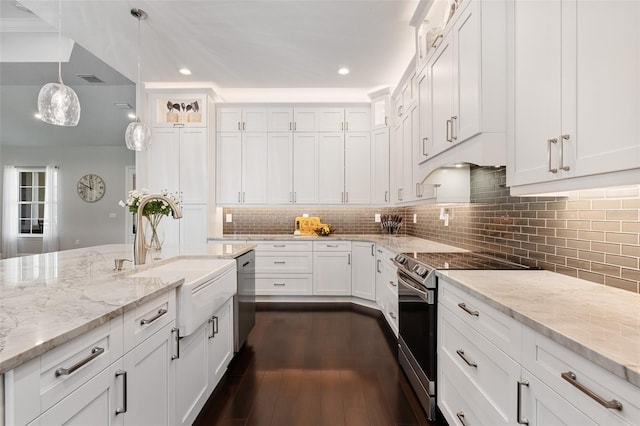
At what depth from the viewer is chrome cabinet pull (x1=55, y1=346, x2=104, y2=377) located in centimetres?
84

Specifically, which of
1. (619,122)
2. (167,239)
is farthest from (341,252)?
(619,122)

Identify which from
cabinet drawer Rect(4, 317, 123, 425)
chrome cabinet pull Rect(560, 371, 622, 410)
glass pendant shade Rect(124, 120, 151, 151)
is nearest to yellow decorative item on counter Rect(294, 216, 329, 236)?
glass pendant shade Rect(124, 120, 151, 151)

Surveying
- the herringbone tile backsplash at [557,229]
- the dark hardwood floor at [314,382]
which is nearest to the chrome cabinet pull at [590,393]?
the herringbone tile backsplash at [557,229]

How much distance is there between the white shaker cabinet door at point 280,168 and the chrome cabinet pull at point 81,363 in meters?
3.60

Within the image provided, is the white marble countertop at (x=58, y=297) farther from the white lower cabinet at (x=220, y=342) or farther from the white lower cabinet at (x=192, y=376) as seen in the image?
the white lower cabinet at (x=220, y=342)

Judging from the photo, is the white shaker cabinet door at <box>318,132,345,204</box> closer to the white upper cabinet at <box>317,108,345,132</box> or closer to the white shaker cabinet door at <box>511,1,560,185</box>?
the white upper cabinet at <box>317,108,345,132</box>

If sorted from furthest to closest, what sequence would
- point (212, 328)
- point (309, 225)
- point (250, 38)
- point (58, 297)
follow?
1. point (309, 225)
2. point (250, 38)
3. point (212, 328)
4. point (58, 297)

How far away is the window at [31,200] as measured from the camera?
8.15 m

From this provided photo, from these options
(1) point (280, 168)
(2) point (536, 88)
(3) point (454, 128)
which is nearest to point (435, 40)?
(3) point (454, 128)

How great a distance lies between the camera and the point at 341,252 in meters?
4.27

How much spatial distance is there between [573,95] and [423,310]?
133 centimetres

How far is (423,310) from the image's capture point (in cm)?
193

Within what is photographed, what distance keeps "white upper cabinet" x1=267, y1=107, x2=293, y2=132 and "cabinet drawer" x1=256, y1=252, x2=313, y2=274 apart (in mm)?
1795

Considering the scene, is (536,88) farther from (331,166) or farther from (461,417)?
(331,166)
